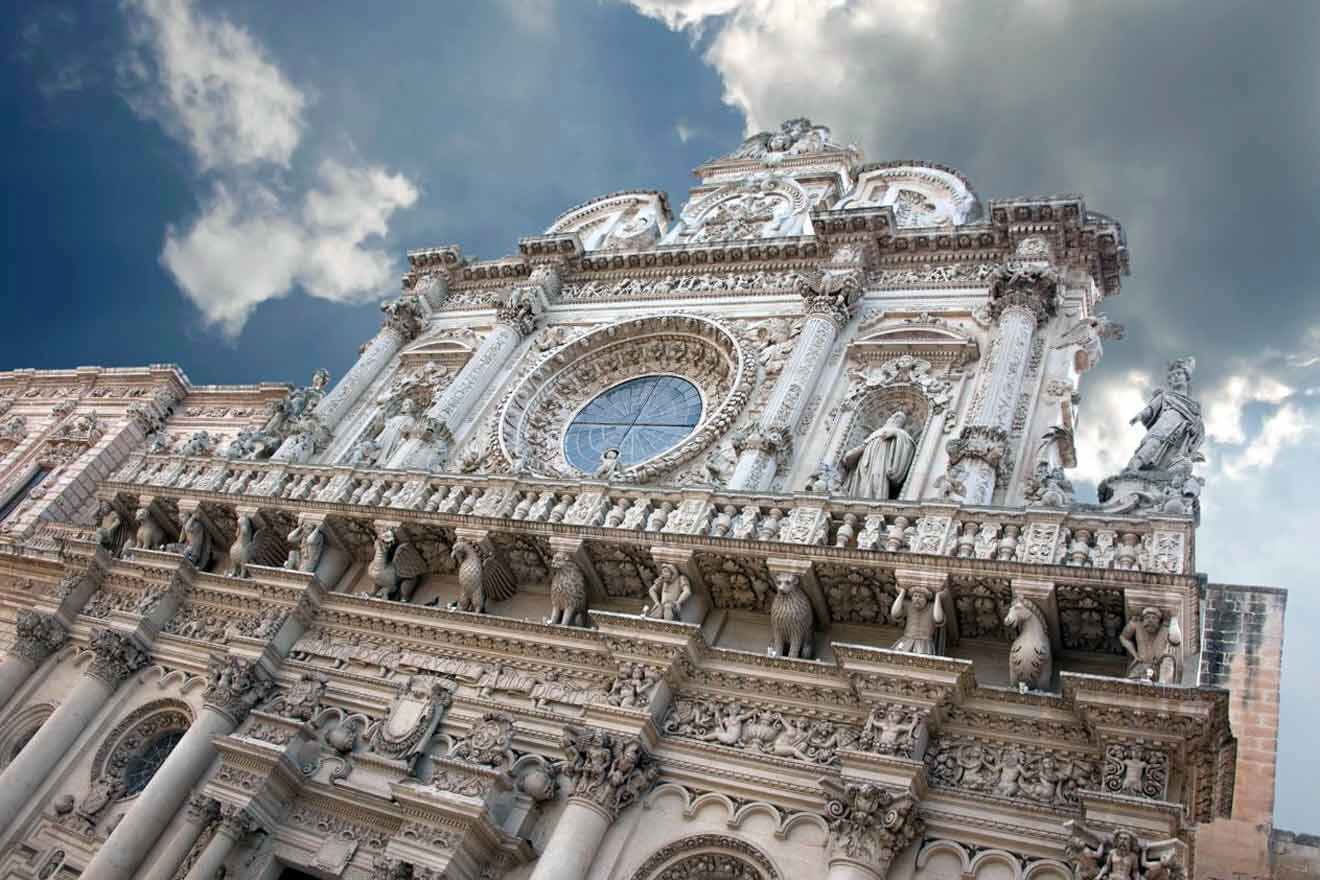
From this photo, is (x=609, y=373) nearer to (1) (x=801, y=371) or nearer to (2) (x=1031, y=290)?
(1) (x=801, y=371)

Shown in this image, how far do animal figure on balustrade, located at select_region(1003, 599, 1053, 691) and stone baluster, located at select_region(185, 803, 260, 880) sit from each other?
26.1ft

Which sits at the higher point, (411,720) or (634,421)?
(634,421)

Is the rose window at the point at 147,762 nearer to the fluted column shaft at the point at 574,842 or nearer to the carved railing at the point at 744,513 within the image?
the carved railing at the point at 744,513

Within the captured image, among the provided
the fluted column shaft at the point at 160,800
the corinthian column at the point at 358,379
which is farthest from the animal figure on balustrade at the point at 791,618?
the corinthian column at the point at 358,379

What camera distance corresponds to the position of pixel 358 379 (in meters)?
19.4

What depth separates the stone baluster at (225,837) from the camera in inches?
432

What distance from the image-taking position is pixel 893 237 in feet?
56.7

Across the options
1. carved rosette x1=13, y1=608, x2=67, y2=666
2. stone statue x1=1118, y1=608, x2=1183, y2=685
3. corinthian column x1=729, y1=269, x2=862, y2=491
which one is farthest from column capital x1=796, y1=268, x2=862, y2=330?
carved rosette x1=13, y1=608, x2=67, y2=666

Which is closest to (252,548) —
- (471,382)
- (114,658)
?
(114,658)

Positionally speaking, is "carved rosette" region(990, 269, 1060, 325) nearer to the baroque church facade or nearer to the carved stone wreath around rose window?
the baroque church facade

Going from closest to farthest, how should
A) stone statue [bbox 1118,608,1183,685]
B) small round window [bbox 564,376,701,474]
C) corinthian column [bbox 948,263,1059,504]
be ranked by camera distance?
1. stone statue [bbox 1118,608,1183,685]
2. corinthian column [bbox 948,263,1059,504]
3. small round window [bbox 564,376,701,474]

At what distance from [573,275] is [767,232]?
12.4ft

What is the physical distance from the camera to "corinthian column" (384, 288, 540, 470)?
16.6 meters

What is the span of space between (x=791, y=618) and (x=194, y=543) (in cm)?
918
